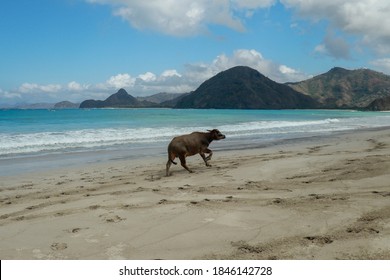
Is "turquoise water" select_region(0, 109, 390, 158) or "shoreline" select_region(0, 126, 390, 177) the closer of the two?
"shoreline" select_region(0, 126, 390, 177)

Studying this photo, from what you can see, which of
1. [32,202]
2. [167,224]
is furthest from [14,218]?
[167,224]

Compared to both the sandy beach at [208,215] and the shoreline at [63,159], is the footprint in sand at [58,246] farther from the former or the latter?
the shoreline at [63,159]

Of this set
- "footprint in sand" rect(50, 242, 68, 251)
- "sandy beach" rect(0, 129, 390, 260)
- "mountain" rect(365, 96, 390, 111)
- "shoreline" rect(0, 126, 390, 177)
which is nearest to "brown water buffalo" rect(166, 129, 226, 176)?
"sandy beach" rect(0, 129, 390, 260)

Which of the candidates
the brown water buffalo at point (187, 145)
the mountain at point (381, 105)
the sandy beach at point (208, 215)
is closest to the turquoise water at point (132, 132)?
the brown water buffalo at point (187, 145)

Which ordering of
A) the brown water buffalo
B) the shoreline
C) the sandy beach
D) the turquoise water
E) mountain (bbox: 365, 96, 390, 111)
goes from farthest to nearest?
1. mountain (bbox: 365, 96, 390, 111)
2. the turquoise water
3. the shoreline
4. the brown water buffalo
5. the sandy beach

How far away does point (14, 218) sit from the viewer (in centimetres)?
654

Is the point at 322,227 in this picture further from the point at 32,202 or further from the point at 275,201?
the point at 32,202

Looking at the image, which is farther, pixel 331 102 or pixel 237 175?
pixel 331 102

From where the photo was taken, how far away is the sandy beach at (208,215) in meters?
4.59

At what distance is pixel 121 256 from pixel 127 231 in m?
0.95

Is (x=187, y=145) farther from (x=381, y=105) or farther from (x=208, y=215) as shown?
(x=381, y=105)

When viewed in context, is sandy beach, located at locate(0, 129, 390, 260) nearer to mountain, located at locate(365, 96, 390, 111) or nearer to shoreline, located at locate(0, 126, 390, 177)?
shoreline, located at locate(0, 126, 390, 177)

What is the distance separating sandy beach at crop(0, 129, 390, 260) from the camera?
4594 millimetres

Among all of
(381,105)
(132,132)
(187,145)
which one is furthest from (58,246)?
(381,105)
